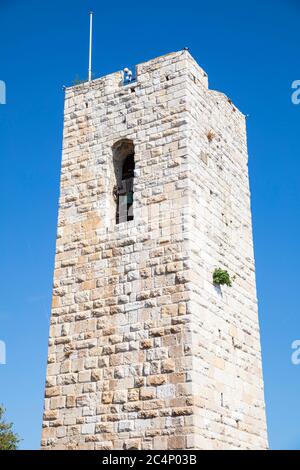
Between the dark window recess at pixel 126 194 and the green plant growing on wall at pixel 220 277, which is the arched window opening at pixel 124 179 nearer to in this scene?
the dark window recess at pixel 126 194

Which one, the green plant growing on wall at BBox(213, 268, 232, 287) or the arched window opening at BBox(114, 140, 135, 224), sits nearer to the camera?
the green plant growing on wall at BBox(213, 268, 232, 287)

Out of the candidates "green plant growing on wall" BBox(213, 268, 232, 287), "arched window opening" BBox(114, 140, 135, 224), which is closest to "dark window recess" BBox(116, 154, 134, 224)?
"arched window opening" BBox(114, 140, 135, 224)

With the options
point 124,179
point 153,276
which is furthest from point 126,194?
point 153,276

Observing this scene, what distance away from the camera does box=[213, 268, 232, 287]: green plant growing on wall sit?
33.3 ft

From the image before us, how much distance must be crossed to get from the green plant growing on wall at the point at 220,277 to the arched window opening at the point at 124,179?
1791 mm

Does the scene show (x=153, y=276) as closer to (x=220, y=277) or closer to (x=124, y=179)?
(x=220, y=277)

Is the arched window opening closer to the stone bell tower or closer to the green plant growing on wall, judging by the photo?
the stone bell tower

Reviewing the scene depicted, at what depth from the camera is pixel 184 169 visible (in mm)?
10211

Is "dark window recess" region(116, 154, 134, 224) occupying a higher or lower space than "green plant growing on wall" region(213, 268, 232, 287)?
higher

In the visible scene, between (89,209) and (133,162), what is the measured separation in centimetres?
121

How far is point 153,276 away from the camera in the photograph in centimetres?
977

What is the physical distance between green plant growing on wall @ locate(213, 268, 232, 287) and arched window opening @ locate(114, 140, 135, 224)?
179 centimetres

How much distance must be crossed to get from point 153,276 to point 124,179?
2.33 metres
